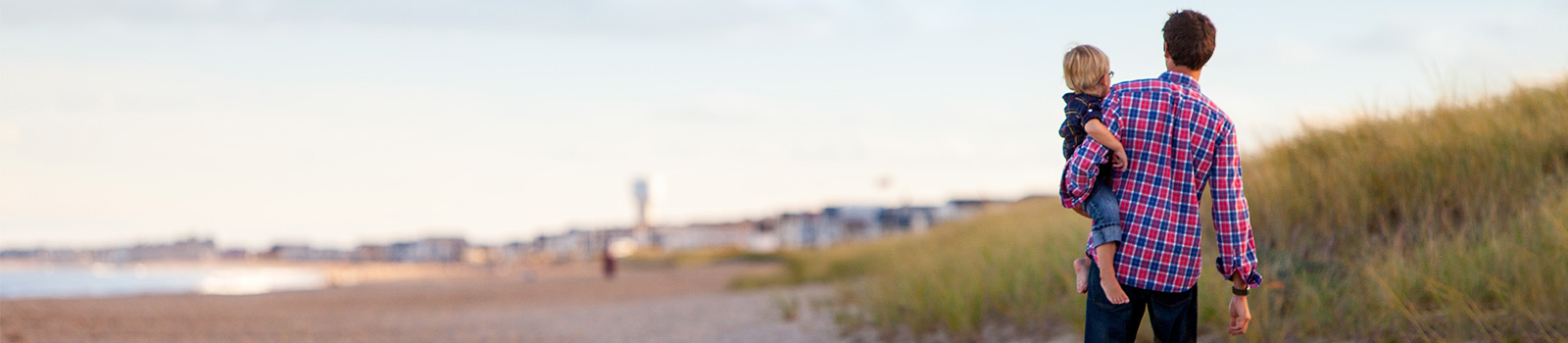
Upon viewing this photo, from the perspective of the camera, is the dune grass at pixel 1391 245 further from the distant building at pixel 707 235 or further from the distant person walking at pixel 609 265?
the distant building at pixel 707 235

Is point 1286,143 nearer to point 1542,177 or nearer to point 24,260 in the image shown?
point 1542,177

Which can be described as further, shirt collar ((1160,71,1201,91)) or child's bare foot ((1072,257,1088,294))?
child's bare foot ((1072,257,1088,294))

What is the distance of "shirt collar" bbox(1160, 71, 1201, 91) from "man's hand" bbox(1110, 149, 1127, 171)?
0.75 ft

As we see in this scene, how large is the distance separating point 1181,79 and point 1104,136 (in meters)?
0.33

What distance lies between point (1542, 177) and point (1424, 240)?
73cm

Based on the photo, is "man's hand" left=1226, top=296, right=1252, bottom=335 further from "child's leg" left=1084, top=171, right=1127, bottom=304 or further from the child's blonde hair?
the child's blonde hair

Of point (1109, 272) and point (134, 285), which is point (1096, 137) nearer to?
point (1109, 272)

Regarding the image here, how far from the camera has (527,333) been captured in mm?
10820

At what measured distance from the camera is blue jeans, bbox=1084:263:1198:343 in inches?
102

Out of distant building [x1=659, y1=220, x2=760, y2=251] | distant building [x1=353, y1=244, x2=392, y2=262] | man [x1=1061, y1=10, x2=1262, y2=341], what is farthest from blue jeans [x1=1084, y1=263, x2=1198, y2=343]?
distant building [x1=353, y1=244, x2=392, y2=262]

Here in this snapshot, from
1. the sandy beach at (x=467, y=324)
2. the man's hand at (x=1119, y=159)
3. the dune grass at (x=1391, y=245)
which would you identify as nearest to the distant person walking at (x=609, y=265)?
the sandy beach at (x=467, y=324)

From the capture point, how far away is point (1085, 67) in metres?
2.60

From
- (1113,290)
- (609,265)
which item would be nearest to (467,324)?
(1113,290)

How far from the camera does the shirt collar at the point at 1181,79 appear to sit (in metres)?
2.58
